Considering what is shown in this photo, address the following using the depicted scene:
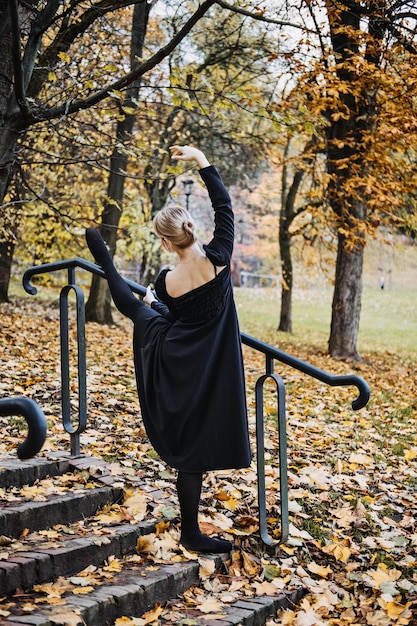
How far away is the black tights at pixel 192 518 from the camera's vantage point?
3.44 meters

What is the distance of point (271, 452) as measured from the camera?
5.59m

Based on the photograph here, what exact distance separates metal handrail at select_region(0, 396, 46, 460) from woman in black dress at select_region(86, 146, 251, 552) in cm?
119

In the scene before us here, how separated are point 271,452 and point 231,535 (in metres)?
1.77

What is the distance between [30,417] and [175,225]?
4.41 ft

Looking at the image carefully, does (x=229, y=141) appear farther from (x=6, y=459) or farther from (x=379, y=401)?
(x=6, y=459)

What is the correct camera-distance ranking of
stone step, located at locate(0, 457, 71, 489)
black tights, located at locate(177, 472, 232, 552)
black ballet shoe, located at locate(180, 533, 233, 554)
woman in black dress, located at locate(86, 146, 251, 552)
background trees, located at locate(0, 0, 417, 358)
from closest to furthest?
woman in black dress, located at locate(86, 146, 251, 552) < black tights, located at locate(177, 472, 232, 552) < black ballet shoe, located at locate(180, 533, 233, 554) < stone step, located at locate(0, 457, 71, 489) < background trees, located at locate(0, 0, 417, 358)

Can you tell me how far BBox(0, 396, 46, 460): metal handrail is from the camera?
85.5 inches

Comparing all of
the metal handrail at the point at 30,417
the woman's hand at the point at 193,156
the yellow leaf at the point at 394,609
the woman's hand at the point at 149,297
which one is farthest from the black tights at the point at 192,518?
the woman's hand at the point at 193,156

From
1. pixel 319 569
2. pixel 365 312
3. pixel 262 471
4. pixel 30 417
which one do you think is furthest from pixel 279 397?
pixel 365 312

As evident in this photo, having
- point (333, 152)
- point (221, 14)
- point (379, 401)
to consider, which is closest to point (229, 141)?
point (221, 14)

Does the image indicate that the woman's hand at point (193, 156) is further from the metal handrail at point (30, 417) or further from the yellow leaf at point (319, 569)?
the yellow leaf at point (319, 569)

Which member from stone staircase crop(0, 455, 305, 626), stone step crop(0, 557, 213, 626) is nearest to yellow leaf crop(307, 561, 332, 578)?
stone staircase crop(0, 455, 305, 626)

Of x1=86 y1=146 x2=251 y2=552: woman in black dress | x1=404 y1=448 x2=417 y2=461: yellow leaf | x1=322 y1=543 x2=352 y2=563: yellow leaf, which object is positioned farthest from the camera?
x1=404 y1=448 x2=417 y2=461: yellow leaf

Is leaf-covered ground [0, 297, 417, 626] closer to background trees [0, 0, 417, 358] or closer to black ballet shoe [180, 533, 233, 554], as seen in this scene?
→ black ballet shoe [180, 533, 233, 554]
